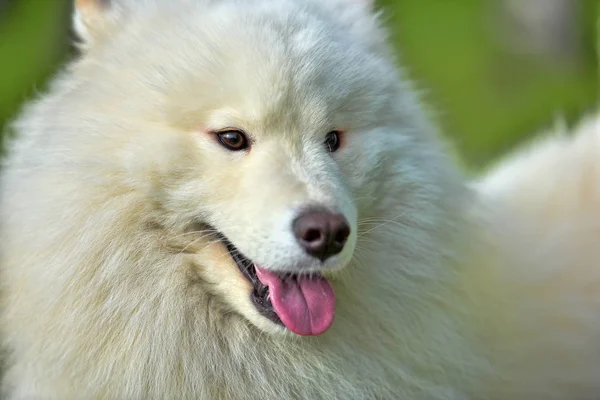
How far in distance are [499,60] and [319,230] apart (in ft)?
23.5

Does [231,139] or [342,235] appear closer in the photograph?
[342,235]

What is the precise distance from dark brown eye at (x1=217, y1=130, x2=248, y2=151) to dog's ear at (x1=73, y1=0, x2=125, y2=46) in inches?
28.0

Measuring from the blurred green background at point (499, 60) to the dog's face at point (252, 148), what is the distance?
158 inches

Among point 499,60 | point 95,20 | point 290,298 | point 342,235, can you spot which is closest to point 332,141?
point 342,235

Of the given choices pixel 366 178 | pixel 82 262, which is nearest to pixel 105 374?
pixel 82 262

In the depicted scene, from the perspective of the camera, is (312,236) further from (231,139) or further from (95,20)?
(95,20)

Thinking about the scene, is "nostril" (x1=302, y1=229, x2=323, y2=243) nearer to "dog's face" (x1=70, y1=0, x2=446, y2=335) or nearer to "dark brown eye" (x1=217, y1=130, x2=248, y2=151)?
"dog's face" (x1=70, y1=0, x2=446, y2=335)

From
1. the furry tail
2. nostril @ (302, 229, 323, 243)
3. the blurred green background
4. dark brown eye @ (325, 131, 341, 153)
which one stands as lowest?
nostril @ (302, 229, 323, 243)

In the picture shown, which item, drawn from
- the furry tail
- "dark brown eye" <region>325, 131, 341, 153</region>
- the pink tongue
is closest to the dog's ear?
"dark brown eye" <region>325, 131, 341, 153</region>

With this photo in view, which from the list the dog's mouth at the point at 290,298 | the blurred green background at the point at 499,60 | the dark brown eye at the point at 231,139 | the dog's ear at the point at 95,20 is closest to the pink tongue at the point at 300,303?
the dog's mouth at the point at 290,298

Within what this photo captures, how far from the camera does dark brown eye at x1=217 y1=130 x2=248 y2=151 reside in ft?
8.61

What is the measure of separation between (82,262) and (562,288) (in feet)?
7.12

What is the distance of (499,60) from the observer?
29.5 feet

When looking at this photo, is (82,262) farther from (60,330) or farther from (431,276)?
(431,276)
